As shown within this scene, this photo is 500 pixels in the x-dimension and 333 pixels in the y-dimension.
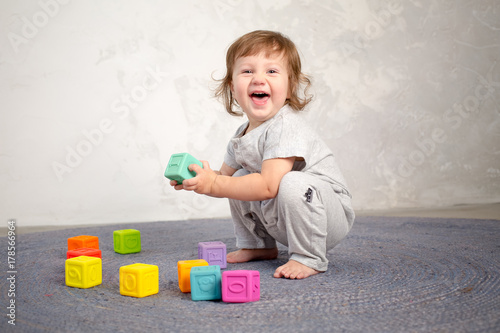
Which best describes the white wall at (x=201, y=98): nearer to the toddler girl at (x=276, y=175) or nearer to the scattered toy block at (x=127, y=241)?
the scattered toy block at (x=127, y=241)

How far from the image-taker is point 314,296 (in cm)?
86

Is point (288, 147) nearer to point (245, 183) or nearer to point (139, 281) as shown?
point (245, 183)

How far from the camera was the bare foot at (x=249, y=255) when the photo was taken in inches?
47.4

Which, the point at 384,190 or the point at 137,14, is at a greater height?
the point at 137,14

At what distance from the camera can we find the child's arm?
3.25ft

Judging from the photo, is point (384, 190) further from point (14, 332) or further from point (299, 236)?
point (14, 332)

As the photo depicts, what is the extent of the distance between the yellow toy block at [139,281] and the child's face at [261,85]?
436 mm

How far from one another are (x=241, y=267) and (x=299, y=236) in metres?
0.19

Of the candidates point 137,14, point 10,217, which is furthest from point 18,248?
point 137,14

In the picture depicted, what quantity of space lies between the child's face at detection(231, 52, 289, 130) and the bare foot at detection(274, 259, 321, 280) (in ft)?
1.12

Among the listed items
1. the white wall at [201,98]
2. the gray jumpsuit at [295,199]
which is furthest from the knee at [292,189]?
the white wall at [201,98]

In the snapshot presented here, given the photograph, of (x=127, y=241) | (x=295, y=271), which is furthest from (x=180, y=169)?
(x=127, y=241)

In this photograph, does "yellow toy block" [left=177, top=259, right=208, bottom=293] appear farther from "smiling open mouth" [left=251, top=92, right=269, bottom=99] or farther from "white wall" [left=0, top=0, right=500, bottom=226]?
"white wall" [left=0, top=0, right=500, bottom=226]

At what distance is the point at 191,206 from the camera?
6.95 feet
